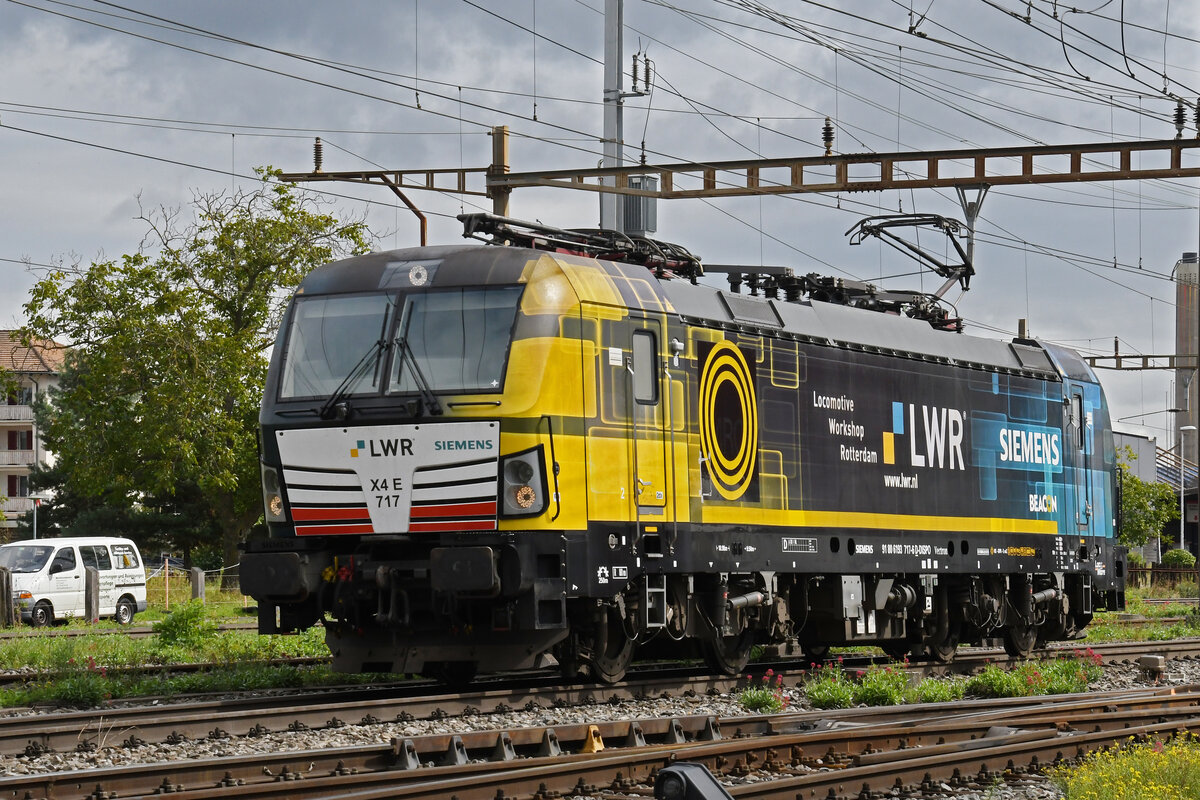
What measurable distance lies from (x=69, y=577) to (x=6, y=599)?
2.83 meters

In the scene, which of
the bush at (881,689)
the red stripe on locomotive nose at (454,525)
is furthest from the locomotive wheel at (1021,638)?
the red stripe on locomotive nose at (454,525)

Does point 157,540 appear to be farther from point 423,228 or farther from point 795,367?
point 795,367

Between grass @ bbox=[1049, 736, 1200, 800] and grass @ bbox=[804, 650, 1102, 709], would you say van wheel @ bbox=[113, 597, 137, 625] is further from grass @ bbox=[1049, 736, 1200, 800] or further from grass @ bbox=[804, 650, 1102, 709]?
grass @ bbox=[1049, 736, 1200, 800]

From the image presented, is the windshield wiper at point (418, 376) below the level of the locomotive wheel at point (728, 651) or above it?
above

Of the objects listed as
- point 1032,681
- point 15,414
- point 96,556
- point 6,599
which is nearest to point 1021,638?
point 1032,681

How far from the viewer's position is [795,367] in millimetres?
16266

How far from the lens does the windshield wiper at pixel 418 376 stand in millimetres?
13055

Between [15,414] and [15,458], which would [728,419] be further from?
[15,414]

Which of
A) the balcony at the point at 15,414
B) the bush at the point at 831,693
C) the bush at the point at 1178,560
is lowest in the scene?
the bush at the point at 1178,560

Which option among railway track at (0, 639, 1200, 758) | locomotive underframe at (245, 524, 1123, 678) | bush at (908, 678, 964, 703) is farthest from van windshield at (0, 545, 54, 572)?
bush at (908, 678, 964, 703)

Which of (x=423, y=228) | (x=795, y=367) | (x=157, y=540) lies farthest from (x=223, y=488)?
(x=795, y=367)

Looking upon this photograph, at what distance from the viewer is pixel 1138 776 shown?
9.05 metres

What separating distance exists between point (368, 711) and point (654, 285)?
16.0 feet

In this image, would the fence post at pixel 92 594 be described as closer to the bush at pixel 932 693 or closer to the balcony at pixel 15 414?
the bush at pixel 932 693
